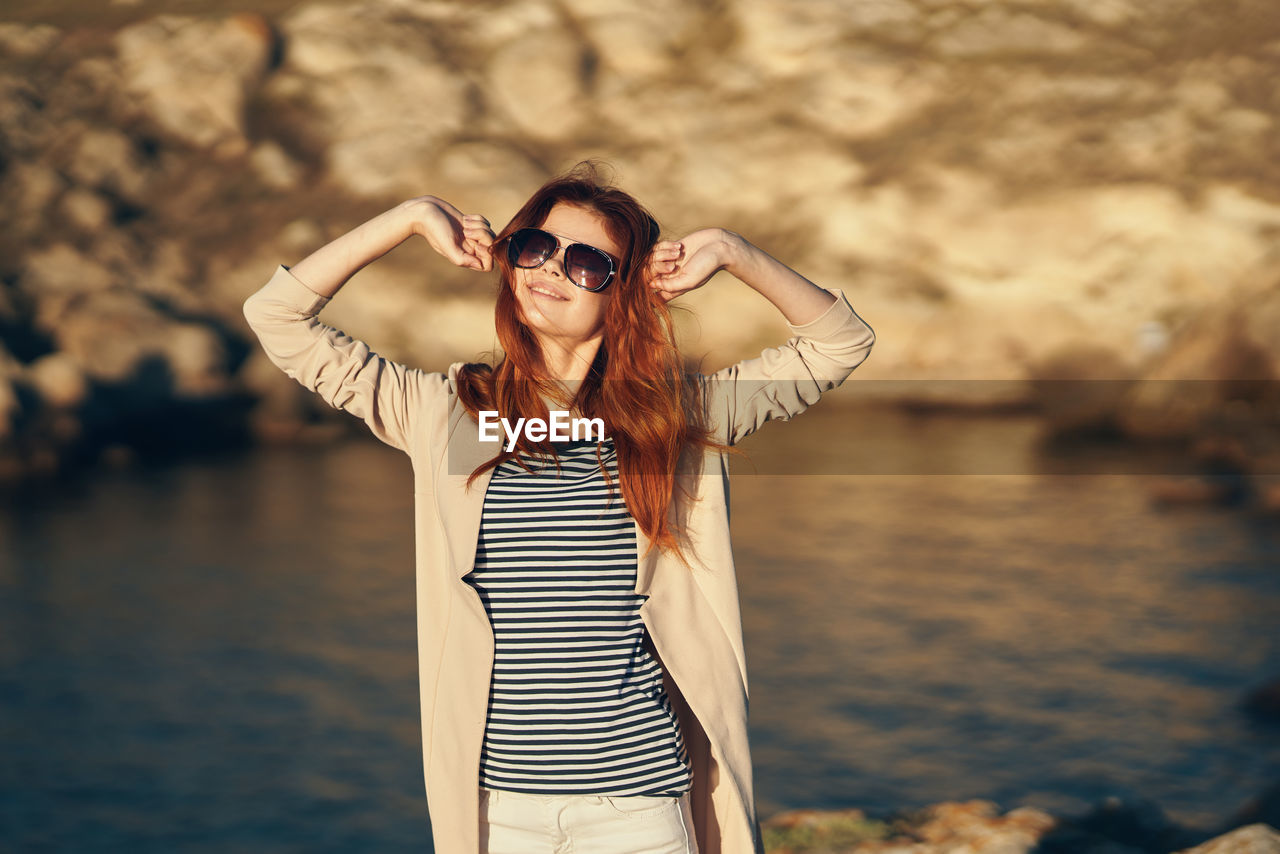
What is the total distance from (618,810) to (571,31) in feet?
68.4

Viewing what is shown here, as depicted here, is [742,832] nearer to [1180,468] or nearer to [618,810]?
[618,810]

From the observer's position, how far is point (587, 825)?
212 cm

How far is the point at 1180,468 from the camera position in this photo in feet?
49.2

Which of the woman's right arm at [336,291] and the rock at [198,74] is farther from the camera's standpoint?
the rock at [198,74]

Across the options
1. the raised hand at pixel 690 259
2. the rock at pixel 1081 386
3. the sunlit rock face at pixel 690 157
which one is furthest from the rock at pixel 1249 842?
the rock at pixel 1081 386

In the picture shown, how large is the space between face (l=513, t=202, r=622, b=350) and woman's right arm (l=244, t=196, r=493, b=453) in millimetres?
106

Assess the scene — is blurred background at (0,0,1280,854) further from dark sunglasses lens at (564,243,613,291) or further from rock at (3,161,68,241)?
dark sunglasses lens at (564,243,613,291)

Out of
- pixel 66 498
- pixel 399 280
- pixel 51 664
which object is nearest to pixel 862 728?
pixel 51 664

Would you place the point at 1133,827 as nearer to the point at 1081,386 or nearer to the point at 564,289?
the point at 564,289

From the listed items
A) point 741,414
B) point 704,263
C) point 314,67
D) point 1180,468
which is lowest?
point 1180,468

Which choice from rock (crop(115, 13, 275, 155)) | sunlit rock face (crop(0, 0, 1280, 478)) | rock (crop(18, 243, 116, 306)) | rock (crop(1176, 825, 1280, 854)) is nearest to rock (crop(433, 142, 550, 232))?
sunlit rock face (crop(0, 0, 1280, 478))

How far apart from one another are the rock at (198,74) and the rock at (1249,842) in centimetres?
1998

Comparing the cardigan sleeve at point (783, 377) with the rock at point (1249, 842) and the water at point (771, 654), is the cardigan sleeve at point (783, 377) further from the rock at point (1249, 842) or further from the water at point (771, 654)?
the water at point (771, 654)

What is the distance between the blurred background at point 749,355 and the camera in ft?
26.8
